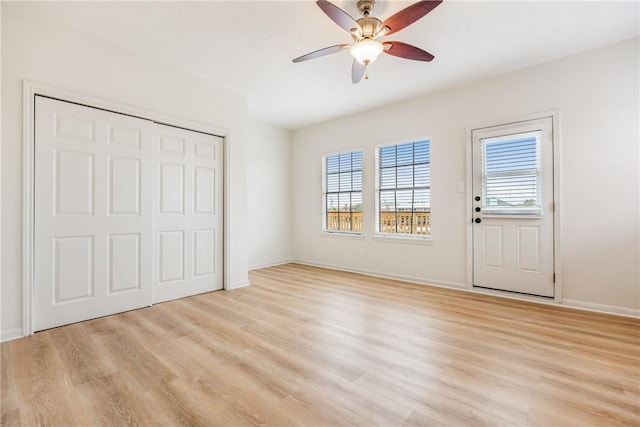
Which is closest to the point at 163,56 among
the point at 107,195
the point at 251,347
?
the point at 107,195

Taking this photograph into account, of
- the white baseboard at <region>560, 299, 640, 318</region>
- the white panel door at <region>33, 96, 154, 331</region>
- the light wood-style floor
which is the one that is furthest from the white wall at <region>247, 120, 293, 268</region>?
the white baseboard at <region>560, 299, 640, 318</region>

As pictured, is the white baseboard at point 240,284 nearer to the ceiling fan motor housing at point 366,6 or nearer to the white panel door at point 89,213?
the white panel door at point 89,213

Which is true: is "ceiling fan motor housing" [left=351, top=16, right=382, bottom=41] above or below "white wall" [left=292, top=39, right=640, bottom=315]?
above

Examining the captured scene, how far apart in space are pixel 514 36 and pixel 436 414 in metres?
3.43

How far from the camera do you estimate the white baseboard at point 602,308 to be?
3.02 meters

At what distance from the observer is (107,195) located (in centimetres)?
308

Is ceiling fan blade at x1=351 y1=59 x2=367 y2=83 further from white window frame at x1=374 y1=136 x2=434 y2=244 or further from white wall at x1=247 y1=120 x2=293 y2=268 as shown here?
white wall at x1=247 y1=120 x2=293 y2=268

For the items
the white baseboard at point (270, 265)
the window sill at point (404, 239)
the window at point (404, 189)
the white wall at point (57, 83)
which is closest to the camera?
the white wall at point (57, 83)

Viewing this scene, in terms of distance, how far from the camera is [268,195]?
5906mm

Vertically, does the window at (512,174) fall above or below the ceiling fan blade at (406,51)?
below

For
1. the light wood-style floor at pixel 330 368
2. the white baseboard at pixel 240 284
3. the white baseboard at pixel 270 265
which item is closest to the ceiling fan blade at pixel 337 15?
the light wood-style floor at pixel 330 368

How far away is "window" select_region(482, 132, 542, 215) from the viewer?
11.8 ft

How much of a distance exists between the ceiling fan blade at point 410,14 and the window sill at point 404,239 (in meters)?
2.97

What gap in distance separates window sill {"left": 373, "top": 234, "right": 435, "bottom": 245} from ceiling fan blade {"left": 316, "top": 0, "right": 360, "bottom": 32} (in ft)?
10.2
